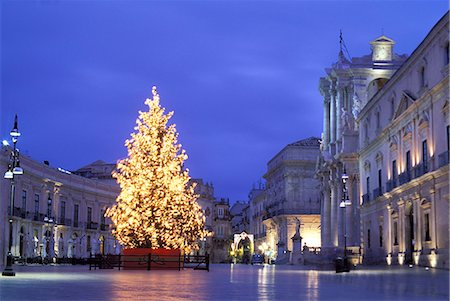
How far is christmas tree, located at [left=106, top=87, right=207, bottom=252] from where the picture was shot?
3350 cm

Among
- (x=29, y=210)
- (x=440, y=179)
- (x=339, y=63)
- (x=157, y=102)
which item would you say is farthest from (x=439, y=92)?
(x=29, y=210)

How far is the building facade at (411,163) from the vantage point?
31703 mm

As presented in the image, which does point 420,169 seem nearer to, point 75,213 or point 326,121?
point 326,121

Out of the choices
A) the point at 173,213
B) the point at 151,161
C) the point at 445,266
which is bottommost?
the point at 445,266

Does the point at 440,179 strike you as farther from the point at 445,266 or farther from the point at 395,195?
the point at 395,195

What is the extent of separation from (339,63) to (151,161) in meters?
29.1

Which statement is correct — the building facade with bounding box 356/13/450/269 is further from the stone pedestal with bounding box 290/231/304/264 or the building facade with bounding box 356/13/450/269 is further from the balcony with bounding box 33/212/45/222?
the balcony with bounding box 33/212/45/222

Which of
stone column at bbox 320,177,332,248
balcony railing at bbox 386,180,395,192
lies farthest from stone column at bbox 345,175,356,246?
balcony railing at bbox 386,180,395,192

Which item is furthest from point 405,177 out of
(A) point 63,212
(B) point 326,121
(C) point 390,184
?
(A) point 63,212

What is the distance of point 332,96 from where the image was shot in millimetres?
61031

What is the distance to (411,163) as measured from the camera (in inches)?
1457

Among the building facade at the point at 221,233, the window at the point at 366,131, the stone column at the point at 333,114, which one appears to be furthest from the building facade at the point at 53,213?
the building facade at the point at 221,233

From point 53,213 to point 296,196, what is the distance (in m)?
26.2

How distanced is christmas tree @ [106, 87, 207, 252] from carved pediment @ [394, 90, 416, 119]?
38.2 ft
